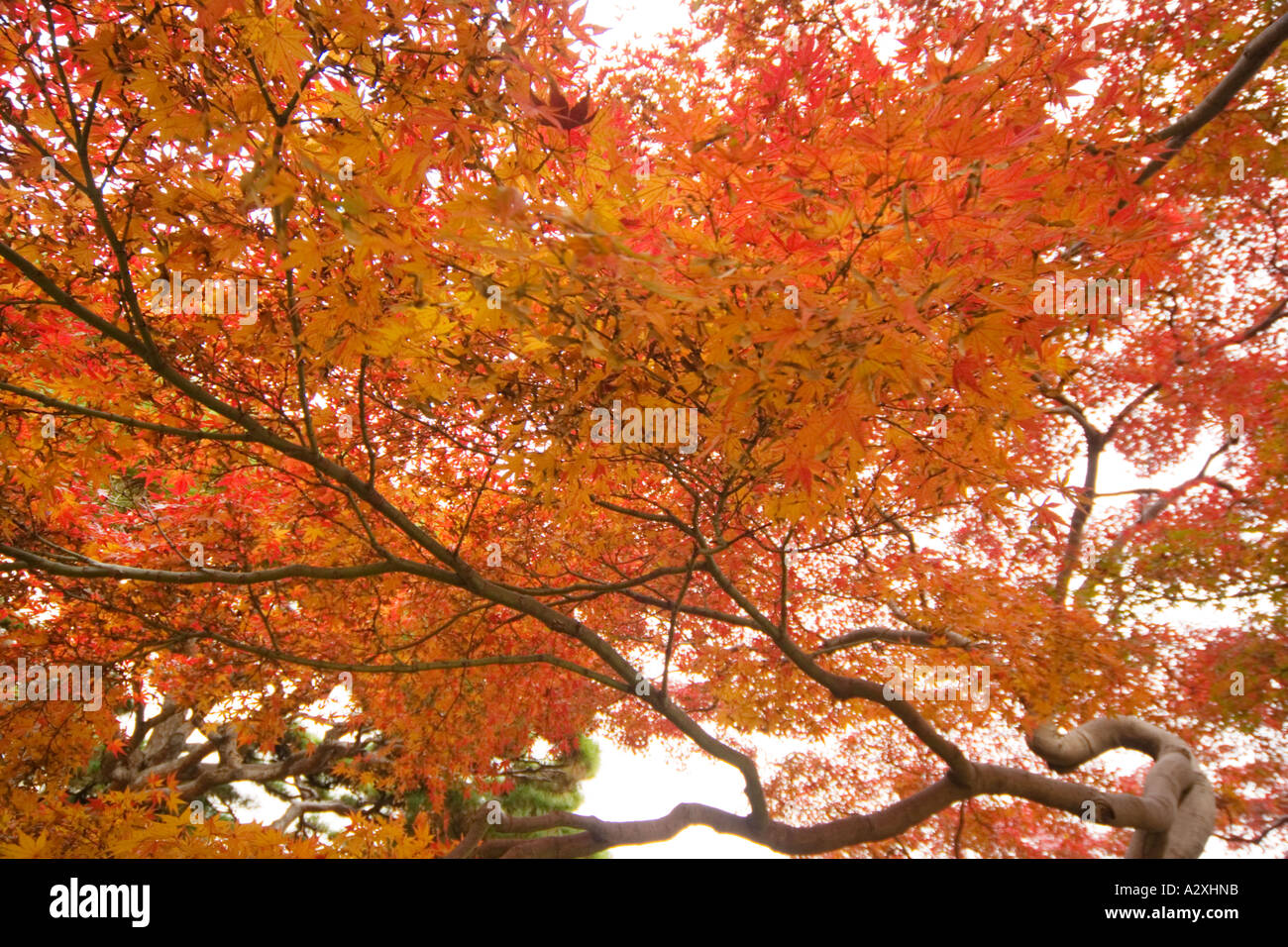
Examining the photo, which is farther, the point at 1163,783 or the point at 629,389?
the point at 1163,783

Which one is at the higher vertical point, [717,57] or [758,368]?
[717,57]

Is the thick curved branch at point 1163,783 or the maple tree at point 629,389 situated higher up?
the maple tree at point 629,389

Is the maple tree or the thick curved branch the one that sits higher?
the maple tree

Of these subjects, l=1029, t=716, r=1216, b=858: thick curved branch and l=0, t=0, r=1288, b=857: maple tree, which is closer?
l=0, t=0, r=1288, b=857: maple tree

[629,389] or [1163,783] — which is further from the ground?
[629,389]

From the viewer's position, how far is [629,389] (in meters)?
1.84

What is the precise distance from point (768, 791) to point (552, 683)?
3584mm

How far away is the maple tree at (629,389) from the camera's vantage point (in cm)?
146

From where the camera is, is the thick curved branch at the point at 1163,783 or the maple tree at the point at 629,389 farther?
the thick curved branch at the point at 1163,783

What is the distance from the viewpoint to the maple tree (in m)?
1.46

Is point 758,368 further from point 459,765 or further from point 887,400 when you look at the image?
point 459,765

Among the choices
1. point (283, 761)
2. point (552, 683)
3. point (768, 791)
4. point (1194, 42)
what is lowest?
point (768, 791)
